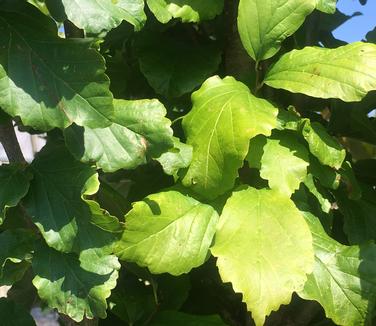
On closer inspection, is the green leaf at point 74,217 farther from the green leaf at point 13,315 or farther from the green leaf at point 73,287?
the green leaf at point 13,315

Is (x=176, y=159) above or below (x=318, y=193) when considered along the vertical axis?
above

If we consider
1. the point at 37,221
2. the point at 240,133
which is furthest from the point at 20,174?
the point at 240,133

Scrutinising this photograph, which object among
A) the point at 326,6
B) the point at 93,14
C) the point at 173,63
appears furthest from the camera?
the point at 173,63

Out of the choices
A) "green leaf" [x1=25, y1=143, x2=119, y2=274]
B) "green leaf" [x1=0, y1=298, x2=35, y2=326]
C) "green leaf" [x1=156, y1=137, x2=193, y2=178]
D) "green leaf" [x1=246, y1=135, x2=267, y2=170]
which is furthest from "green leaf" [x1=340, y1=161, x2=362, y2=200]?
"green leaf" [x1=0, y1=298, x2=35, y2=326]

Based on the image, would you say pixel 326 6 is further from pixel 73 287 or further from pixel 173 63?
pixel 73 287

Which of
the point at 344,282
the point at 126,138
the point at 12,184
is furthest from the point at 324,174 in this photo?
the point at 12,184

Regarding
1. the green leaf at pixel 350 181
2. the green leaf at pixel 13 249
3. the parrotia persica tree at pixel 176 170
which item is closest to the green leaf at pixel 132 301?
the parrotia persica tree at pixel 176 170
